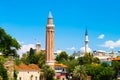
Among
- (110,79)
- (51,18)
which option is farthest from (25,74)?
(51,18)

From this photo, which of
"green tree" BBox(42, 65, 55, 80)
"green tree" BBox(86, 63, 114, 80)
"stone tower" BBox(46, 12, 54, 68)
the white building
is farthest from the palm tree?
"stone tower" BBox(46, 12, 54, 68)

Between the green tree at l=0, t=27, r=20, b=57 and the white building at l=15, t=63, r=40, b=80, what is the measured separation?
1012 inches

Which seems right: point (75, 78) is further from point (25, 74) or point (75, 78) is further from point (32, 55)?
point (32, 55)

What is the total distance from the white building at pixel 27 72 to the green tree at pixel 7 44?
25.7m

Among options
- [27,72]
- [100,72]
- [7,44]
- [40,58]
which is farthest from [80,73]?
[7,44]

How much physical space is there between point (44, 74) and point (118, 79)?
537 inches

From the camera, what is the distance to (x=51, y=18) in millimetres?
83125

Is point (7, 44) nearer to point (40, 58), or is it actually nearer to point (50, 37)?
point (50, 37)

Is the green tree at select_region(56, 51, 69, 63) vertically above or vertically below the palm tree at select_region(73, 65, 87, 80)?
above

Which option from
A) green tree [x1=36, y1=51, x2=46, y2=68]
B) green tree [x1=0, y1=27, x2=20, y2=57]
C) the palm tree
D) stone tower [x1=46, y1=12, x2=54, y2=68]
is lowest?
the palm tree

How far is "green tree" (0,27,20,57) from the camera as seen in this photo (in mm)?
34156

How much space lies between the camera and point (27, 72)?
2564 inches

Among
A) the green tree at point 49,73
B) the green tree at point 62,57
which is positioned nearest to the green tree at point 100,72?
the green tree at point 49,73

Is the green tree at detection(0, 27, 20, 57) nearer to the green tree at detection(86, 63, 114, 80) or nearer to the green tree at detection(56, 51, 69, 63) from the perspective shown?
the green tree at detection(86, 63, 114, 80)
